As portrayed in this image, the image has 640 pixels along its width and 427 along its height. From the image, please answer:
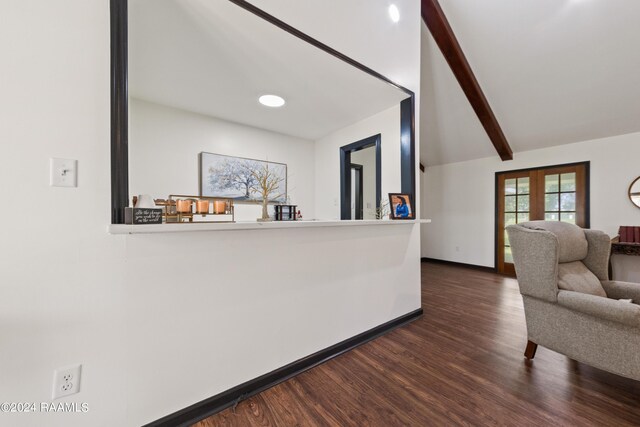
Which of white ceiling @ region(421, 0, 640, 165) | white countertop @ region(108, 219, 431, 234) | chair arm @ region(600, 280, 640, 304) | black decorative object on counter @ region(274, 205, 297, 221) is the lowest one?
chair arm @ region(600, 280, 640, 304)

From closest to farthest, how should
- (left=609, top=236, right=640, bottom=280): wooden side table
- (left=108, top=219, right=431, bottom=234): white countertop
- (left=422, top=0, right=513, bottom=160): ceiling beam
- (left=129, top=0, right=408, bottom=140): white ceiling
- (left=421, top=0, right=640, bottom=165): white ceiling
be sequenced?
(left=108, top=219, right=431, bottom=234): white countertop, (left=129, top=0, right=408, bottom=140): white ceiling, (left=421, top=0, right=640, bottom=165): white ceiling, (left=422, top=0, right=513, bottom=160): ceiling beam, (left=609, top=236, right=640, bottom=280): wooden side table

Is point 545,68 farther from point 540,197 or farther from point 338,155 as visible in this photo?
point 338,155

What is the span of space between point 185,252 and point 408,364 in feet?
5.68

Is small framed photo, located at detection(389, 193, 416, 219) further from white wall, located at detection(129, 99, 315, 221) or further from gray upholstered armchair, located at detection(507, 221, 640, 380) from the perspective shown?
white wall, located at detection(129, 99, 315, 221)

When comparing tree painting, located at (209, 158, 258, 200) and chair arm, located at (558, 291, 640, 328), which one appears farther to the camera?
tree painting, located at (209, 158, 258, 200)

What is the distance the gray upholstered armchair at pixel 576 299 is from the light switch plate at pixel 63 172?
2.66 metres

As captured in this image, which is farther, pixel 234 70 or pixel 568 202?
pixel 568 202

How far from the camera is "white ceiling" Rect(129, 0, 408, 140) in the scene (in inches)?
64.2

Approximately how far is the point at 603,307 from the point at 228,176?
353cm

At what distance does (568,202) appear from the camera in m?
3.96

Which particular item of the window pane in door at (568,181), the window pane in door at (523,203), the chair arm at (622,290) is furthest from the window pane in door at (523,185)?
the chair arm at (622,290)

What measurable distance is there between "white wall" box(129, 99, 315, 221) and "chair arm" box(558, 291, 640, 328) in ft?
10.4

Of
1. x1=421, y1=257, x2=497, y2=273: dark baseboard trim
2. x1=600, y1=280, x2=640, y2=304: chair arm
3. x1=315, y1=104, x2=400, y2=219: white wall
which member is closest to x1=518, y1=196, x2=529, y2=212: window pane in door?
x1=421, y1=257, x2=497, y2=273: dark baseboard trim

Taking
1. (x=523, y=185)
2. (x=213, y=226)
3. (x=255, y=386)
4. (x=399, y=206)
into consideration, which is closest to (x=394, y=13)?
(x=399, y=206)
